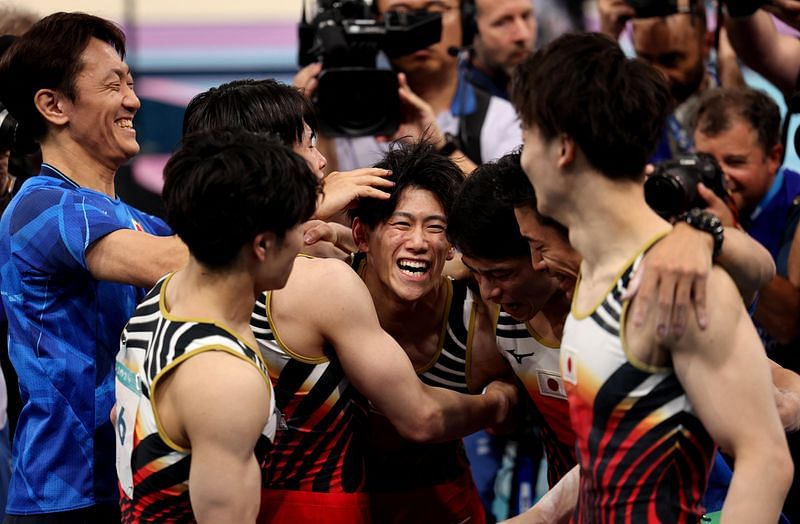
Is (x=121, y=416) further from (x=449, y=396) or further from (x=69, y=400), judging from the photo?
(x=449, y=396)

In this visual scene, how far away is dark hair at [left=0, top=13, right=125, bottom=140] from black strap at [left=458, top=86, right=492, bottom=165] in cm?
180

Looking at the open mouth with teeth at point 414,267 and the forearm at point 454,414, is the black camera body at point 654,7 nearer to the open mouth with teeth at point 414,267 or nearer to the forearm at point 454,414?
the open mouth with teeth at point 414,267

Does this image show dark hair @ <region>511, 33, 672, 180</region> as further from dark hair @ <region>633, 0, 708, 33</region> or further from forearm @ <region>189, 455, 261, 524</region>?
dark hair @ <region>633, 0, 708, 33</region>

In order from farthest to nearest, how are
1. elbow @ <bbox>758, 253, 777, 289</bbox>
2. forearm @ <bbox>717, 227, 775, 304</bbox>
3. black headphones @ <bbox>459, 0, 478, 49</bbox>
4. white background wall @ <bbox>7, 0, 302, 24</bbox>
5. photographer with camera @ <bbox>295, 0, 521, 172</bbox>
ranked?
white background wall @ <bbox>7, 0, 302, 24</bbox> < black headphones @ <bbox>459, 0, 478, 49</bbox> < photographer with camera @ <bbox>295, 0, 521, 172</bbox> < elbow @ <bbox>758, 253, 777, 289</bbox> < forearm @ <bbox>717, 227, 775, 304</bbox>

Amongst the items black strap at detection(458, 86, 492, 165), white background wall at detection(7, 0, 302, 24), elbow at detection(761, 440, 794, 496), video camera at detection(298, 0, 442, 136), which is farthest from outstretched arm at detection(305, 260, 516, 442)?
white background wall at detection(7, 0, 302, 24)

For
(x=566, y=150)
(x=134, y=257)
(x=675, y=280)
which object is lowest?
(x=134, y=257)

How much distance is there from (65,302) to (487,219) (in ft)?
3.62

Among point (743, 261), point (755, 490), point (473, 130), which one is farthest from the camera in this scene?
point (473, 130)

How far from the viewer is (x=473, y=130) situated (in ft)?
14.9

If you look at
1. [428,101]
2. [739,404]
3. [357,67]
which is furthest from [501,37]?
[739,404]

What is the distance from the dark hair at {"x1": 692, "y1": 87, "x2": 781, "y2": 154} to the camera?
13.9 ft

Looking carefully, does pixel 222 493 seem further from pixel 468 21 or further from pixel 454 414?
pixel 468 21

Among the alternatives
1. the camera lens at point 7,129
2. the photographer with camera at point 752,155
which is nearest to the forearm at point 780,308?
the photographer with camera at point 752,155

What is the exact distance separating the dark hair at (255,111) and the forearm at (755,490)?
1356 mm
